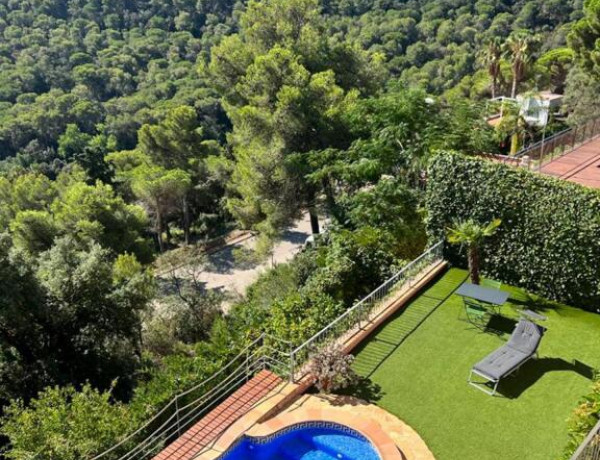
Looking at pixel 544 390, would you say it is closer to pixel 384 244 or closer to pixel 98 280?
pixel 384 244

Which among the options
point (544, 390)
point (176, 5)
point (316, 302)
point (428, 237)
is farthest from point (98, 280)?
point (176, 5)

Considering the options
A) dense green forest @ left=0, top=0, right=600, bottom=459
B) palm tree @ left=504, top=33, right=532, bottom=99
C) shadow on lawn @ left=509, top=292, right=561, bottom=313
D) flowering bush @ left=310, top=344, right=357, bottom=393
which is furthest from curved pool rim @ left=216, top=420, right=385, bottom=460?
palm tree @ left=504, top=33, right=532, bottom=99

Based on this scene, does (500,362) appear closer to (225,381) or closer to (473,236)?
(473,236)

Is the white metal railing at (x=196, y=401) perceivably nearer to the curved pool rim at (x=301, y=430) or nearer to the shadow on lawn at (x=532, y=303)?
the curved pool rim at (x=301, y=430)

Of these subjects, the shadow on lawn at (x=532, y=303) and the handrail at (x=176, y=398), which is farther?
the shadow on lawn at (x=532, y=303)

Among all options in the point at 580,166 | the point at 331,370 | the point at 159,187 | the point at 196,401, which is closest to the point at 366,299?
the point at 331,370

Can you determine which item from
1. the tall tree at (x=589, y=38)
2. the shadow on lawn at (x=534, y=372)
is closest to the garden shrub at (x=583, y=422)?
the shadow on lawn at (x=534, y=372)
